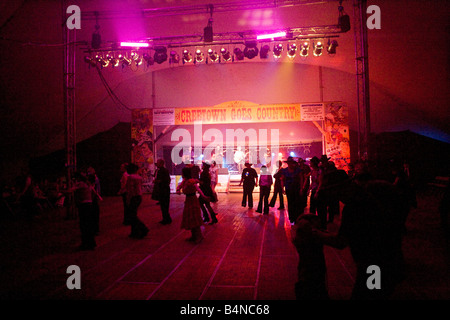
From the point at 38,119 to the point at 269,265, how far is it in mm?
11296

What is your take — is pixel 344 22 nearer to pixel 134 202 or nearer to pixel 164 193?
pixel 164 193

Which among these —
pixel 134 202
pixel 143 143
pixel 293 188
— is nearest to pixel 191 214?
pixel 134 202

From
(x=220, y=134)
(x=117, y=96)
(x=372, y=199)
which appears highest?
(x=117, y=96)

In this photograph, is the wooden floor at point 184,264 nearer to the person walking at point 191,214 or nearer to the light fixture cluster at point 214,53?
the person walking at point 191,214

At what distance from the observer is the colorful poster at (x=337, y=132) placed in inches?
546

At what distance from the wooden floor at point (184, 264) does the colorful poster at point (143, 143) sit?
770 centimetres

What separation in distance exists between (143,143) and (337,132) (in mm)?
9441

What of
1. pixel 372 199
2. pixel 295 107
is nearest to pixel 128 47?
pixel 295 107

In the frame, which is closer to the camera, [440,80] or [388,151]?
[440,80]

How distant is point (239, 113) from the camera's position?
14.9 metres

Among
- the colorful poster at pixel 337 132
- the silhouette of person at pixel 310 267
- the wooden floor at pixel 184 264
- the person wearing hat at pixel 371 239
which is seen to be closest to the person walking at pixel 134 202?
the wooden floor at pixel 184 264

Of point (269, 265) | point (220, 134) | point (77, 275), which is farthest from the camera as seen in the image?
point (220, 134)
